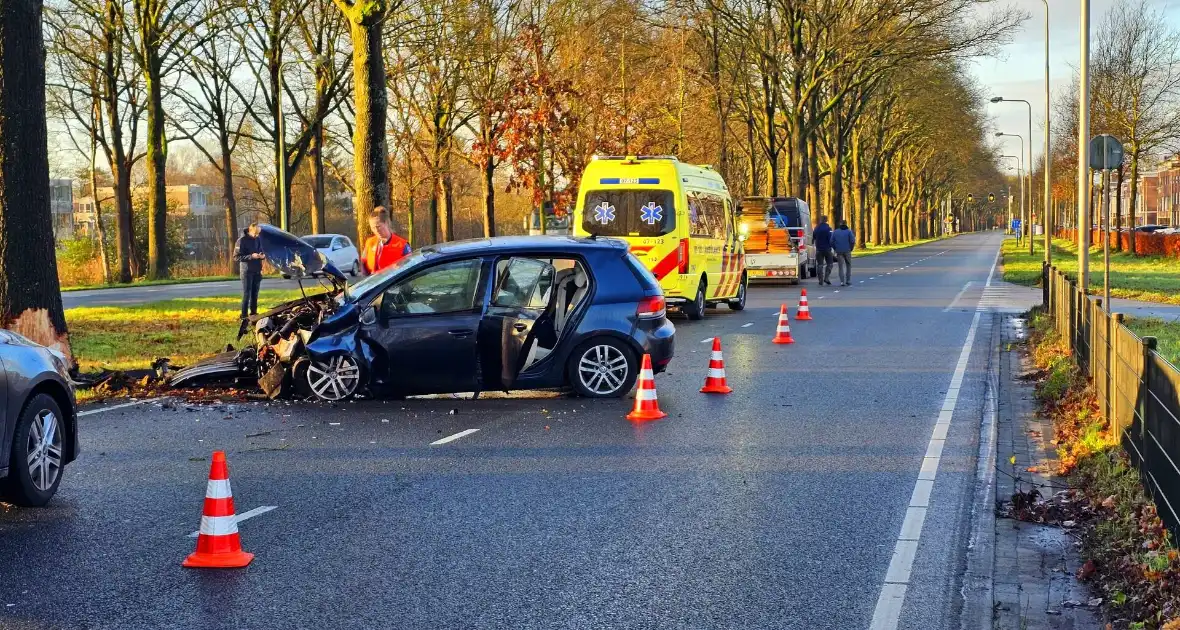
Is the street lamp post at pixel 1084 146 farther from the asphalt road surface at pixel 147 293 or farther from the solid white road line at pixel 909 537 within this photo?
the asphalt road surface at pixel 147 293

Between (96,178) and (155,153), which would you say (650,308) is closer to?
(155,153)

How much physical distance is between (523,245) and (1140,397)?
615 centimetres

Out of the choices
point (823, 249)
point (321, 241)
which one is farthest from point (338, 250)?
point (823, 249)

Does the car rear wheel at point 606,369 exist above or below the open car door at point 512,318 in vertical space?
below

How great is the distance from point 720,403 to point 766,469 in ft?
10.9

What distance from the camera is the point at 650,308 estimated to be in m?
12.4

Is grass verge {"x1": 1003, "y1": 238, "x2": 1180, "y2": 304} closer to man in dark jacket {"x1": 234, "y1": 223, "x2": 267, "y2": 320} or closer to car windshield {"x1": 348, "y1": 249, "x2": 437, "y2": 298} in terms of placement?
man in dark jacket {"x1": 234, "y1": 223, "x2": 267, "y2": 320}

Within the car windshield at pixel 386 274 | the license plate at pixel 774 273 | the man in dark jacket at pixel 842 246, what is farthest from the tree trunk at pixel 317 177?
the car windshield at pixel 386 274

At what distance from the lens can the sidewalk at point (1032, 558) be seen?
533 centimetres

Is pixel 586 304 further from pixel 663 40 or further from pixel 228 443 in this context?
pixel 663 40

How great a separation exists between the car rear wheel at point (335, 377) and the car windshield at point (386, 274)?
2.05 ft

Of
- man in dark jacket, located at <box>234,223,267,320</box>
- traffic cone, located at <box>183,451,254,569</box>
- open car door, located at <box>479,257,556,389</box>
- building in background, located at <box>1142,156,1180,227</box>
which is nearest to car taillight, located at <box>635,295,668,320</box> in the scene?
open car door, located at <box>479,257,556,389</box>

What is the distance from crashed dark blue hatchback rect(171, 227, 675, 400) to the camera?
38.1ft

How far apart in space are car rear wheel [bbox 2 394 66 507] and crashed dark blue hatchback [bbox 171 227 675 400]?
4.19 m
